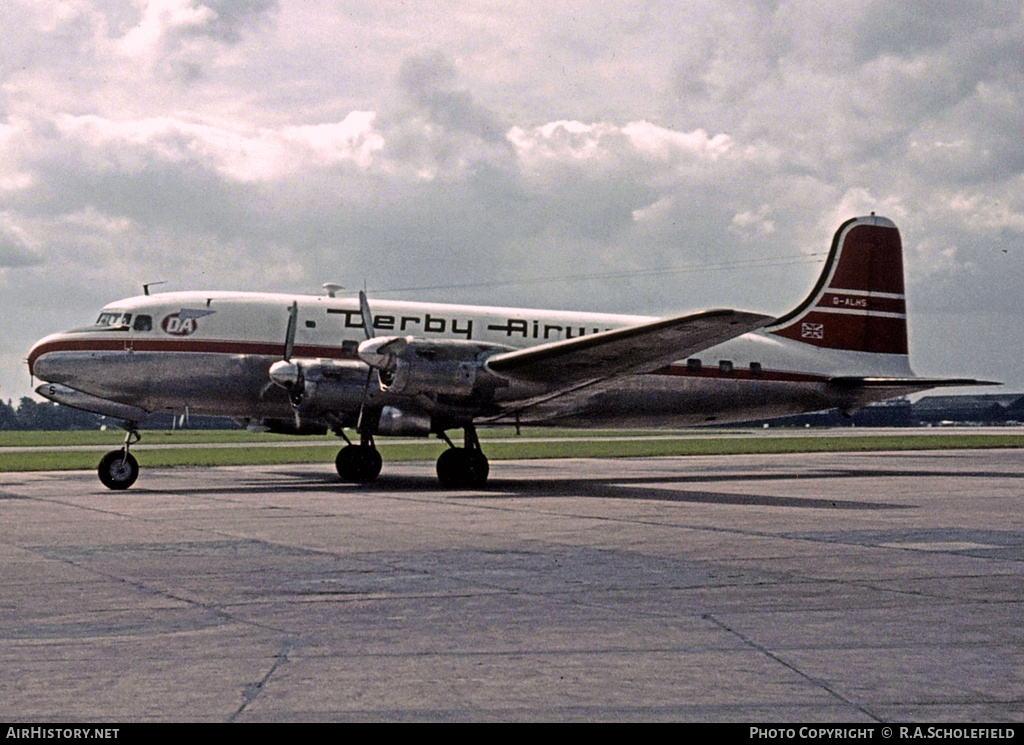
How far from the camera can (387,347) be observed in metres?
22.9

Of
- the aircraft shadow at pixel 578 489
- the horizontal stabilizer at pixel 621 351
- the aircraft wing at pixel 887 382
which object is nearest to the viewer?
the aircraft shadow at pixel 578 489

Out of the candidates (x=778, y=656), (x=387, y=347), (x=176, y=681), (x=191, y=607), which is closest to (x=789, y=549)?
(x=778, y=656)

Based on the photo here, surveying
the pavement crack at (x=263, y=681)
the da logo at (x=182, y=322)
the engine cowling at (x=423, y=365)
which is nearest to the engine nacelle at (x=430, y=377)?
the engine cowling at (x=423, y=365)

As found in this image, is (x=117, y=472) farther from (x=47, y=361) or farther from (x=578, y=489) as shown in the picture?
(x=578, y=489)

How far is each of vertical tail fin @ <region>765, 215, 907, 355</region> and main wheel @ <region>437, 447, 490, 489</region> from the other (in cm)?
1099

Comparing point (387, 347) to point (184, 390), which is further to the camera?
point (184, 390)

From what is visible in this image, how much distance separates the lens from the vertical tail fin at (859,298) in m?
31.9

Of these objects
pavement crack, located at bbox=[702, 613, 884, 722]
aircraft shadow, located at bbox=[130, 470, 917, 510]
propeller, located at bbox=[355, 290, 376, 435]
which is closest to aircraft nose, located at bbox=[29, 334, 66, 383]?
aircraft shadow, located at bbox=[130, 470, 917, 510]

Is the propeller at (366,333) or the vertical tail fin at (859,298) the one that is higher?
the vertical tail fin at (859,298)

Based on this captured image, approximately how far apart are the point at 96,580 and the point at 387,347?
1266 cm

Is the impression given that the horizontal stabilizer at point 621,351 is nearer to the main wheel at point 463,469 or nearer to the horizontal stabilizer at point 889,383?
the main wheel at point 463,469

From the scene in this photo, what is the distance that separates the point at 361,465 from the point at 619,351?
7211mm

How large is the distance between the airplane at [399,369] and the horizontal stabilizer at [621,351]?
0.05 m

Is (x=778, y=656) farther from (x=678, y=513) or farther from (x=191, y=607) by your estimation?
(x=678, y=513)
